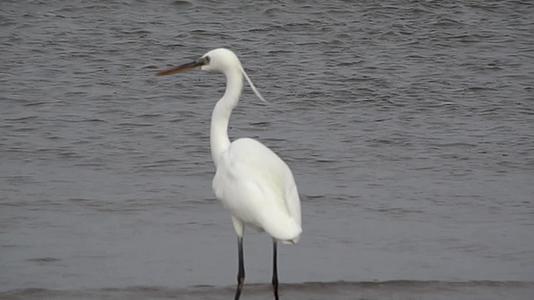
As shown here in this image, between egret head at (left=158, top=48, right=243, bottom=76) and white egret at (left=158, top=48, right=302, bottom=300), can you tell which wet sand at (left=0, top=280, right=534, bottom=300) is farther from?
egret head at (left=158, top=48, right=243, bottom=76)

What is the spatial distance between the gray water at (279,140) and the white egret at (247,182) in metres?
0.70

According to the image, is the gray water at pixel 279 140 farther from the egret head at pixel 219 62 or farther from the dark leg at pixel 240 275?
the egret head at pixel 219 62

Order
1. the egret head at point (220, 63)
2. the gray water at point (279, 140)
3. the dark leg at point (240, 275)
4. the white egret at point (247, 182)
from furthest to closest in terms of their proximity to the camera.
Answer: the gray water at point (279, 140) → the egret head at point (220, 63) → the dark leg at point (240, 275) → the white egret at point (247, 182)

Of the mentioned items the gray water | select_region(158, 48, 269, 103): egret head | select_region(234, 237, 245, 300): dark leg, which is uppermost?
select_region(158, 48, 269, 103): egret head

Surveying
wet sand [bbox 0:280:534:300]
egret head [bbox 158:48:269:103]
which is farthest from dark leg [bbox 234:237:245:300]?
egret head [bbox 158:48:269:103]

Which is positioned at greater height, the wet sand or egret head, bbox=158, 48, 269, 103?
egret head, bbox=158, 48, 269, 103

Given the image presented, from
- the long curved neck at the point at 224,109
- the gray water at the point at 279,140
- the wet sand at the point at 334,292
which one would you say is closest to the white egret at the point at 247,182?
the long curved neck at the point at 224,109

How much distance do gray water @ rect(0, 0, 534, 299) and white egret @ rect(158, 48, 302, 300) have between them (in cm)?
70

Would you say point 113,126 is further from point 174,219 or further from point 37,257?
point 37,257

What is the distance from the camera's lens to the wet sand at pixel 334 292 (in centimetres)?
614

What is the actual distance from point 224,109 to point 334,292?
3.98 feet

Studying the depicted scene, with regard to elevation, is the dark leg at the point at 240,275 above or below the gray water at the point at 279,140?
above

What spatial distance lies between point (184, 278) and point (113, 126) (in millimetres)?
3736

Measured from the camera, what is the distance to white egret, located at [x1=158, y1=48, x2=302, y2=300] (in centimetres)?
551
